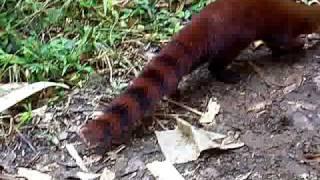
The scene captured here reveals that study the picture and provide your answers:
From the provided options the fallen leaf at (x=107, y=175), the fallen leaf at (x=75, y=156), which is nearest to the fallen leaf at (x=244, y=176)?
the fallen leaf at (x=107, y=175)

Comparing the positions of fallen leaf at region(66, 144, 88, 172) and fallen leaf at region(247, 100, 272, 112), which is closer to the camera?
fallen leaf at region(66, 144, 88, 172)

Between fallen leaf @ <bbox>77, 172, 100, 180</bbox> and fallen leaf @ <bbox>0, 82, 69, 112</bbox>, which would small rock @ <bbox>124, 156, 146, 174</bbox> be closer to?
fallen leaf @ <bbox>77, 172, 100, 180</bbox>

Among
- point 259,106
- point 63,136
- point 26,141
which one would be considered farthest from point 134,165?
point 259,106

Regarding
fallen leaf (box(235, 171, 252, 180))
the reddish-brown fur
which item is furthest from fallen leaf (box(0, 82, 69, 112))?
fallen leaf (box(235, 171, 252, 180))

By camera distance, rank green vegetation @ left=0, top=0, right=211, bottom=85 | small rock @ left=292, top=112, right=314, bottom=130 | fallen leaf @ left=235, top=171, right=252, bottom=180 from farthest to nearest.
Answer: green vegetation @ left=0, top=0, right=211, bottom=85
small rock @ left=292, top=112, right=314, bottom=130
fallen leaf @ left=235, top=171, right=252, bottom=180

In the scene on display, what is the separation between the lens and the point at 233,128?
3316mm

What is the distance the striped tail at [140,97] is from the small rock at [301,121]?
52 cm

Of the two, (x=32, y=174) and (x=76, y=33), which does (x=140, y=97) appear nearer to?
(x=32, y=174)

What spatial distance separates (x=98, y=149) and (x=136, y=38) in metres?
1.01

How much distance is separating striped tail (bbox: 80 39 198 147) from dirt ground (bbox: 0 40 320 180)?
0.12m

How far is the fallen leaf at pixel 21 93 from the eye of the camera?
351cm

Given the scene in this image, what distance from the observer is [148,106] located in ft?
10.7

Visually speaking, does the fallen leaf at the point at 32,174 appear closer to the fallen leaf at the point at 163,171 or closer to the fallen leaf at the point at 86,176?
the fallen leaf at the point at 86,176

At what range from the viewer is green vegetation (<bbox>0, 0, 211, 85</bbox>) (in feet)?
12.4
